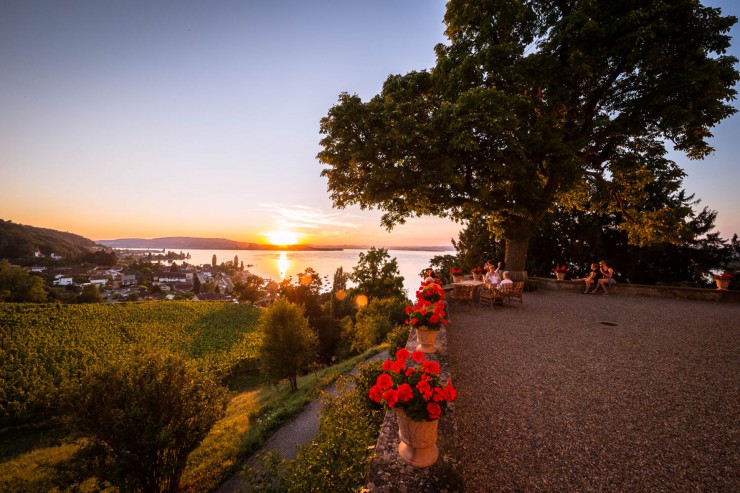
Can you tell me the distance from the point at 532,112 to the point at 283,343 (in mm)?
22826

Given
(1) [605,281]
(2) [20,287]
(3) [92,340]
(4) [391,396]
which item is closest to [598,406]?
(4) [391,396]

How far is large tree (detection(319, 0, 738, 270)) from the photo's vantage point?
10273 millimetres

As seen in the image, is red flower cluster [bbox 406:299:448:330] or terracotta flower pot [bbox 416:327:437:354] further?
terracotta flower pot [bbox 416:327:437:354]

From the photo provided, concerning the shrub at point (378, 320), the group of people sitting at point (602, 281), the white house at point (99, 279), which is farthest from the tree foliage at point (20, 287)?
the group of people sitting at point (602, 281)

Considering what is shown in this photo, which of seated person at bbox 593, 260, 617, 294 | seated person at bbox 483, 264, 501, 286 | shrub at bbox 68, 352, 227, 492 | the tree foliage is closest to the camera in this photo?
shrub at bbox 68, 352, 227, 492

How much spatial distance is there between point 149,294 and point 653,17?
388 feet

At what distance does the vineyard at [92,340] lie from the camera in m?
24.9

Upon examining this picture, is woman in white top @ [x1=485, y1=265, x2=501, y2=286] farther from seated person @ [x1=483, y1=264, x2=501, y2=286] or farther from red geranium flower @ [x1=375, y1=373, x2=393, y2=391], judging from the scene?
red geranium flower @ [x1=375, y1=373, x2=393, y2=391]

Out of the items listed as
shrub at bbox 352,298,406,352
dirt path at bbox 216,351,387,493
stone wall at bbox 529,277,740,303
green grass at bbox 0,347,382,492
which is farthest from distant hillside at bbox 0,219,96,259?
stone wall at bbox 529,277,740,303

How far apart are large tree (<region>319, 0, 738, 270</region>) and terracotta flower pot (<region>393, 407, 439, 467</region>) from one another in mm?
9588

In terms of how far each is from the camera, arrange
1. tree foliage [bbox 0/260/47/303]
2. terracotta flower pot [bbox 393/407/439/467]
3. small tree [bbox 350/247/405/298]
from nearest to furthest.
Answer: terracotta flower pot [bbox 393/407/439/467]
small tree [bbox 350/247/405/298]
tree foliage [bbox 0/260/47/303]

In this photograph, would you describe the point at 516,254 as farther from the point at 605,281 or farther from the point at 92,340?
the point at 92,340

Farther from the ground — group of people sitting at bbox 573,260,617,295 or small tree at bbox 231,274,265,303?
group of people sitting at bbox 573,260,617,295

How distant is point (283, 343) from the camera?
22812mm
